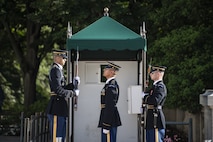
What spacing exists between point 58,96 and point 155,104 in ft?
5.98

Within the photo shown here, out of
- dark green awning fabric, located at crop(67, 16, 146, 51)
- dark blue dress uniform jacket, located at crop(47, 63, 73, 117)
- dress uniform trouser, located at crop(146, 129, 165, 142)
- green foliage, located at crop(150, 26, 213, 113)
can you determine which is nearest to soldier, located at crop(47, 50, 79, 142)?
dark blue dress uniform jacket, located at crop(47, 63, 73, 117)

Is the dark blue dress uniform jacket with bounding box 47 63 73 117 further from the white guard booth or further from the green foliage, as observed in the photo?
the green foliage

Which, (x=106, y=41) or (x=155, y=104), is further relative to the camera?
(x=106, y=41)

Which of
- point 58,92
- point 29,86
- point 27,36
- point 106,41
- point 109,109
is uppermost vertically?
point 27,36

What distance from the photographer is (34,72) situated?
20.3 m

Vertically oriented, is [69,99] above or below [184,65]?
below

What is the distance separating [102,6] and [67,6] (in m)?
0.98

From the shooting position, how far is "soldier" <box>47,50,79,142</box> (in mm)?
9133

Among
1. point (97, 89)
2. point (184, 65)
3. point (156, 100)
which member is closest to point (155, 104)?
point (156, 100)

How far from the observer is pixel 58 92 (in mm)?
9102

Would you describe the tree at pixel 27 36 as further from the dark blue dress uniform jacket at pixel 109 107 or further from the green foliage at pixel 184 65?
the dark blue dress uniform jacket at pixel 109 107

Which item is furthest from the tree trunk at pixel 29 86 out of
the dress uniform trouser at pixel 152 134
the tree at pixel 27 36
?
the dress uniform trouser at pixel 152 134

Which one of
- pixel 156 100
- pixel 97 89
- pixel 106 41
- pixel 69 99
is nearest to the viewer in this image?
pixel 156 100

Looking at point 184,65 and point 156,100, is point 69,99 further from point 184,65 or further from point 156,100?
point 184,65
